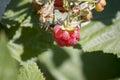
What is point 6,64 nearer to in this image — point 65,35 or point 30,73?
point 65,35

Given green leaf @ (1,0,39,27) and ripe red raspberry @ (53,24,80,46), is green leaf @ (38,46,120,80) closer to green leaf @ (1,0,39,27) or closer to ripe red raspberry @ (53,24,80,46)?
green leaf @ (1,0,39,27)

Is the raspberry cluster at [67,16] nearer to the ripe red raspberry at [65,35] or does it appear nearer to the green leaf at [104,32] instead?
the ripe red raspberry at [65,35]

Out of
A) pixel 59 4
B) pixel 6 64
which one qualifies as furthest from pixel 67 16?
pixel 6 64

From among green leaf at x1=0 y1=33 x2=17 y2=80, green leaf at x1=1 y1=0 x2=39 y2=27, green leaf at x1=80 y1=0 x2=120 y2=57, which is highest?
green leaf at x1=1 y1=0 x2=39 y2=27

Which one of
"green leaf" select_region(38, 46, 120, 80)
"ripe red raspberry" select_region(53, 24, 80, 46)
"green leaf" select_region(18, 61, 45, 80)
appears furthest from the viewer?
"green leaf" select_region(38, 46, 120, 80)

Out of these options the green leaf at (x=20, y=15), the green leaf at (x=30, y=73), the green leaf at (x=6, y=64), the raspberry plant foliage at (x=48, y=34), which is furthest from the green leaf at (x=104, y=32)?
the green leaf at (x=30, y=73)

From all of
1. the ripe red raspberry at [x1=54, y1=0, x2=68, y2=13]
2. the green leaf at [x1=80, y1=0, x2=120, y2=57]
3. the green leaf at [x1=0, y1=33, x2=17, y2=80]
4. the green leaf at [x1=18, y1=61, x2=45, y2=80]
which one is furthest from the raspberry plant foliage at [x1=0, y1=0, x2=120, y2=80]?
the green leaf at [x1=18, y1=61, x2=45, y2=80]
